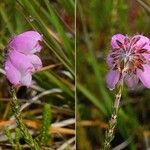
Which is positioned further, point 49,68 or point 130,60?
point 49,68

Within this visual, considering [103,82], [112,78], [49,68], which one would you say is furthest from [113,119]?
[49,68]

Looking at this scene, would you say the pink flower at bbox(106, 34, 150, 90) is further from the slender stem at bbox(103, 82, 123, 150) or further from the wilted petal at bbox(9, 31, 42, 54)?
the wilted petal at bbox(9, 31, 42, 54)

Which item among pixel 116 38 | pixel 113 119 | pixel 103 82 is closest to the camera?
pixel 113 119

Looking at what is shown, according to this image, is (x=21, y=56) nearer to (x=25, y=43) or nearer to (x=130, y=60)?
(x=25, y=43)

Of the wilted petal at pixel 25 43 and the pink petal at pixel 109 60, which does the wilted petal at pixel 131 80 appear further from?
the wilted petal at pixel 25 43

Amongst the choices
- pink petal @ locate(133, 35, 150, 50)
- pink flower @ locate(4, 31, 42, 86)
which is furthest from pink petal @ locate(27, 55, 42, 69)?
pink petal @ locate(133, 35, 150, 50)

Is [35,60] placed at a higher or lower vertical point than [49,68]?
higher

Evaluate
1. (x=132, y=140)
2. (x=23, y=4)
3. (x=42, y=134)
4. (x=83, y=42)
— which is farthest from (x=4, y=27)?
(x=132, y=140)

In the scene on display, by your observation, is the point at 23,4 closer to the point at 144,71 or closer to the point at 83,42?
the point at 83,42
